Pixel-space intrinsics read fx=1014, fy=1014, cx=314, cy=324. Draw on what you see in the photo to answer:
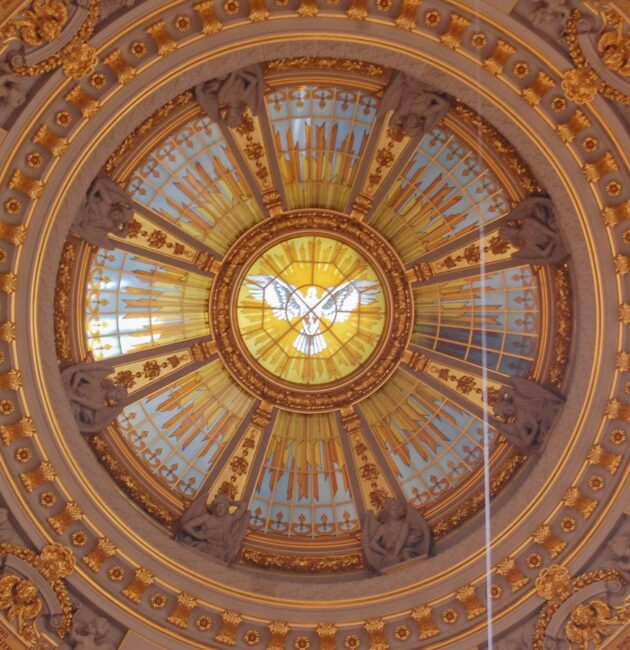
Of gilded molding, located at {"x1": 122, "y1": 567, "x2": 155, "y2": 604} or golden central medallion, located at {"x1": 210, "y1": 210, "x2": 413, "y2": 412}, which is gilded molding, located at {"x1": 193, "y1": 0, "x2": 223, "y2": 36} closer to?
golden central medallion, located at {"x1": 210, "y1": 210, "x2": 413, "y2": 412}

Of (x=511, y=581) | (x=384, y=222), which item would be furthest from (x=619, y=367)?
(x=384, y=222)

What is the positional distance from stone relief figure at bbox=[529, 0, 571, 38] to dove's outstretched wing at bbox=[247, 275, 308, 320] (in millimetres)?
6237

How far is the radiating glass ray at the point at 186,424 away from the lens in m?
16.6

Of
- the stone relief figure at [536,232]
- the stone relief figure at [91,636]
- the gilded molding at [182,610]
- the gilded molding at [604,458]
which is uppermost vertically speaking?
the stone relief figure at [536,232]

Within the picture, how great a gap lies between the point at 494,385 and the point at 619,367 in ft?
8.23

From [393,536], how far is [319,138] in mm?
6453

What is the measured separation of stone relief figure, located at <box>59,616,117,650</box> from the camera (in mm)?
14297

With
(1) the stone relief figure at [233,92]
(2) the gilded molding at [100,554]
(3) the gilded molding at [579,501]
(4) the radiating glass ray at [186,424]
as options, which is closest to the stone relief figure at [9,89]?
(1) the stone relief figure at [233,92]

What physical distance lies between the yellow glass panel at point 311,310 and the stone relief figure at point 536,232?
2.74 m

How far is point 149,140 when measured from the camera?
49.9 feet

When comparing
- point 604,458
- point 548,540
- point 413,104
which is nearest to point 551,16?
point 413,104

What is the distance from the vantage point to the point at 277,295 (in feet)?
56.9

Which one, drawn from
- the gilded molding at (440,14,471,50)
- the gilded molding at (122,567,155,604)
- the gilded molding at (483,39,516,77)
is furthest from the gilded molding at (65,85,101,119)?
the gilded molding at (122,567,155,604)

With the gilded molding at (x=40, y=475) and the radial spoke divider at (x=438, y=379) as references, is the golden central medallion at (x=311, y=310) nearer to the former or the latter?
the radial spoke divider at (x=438, y=379)
